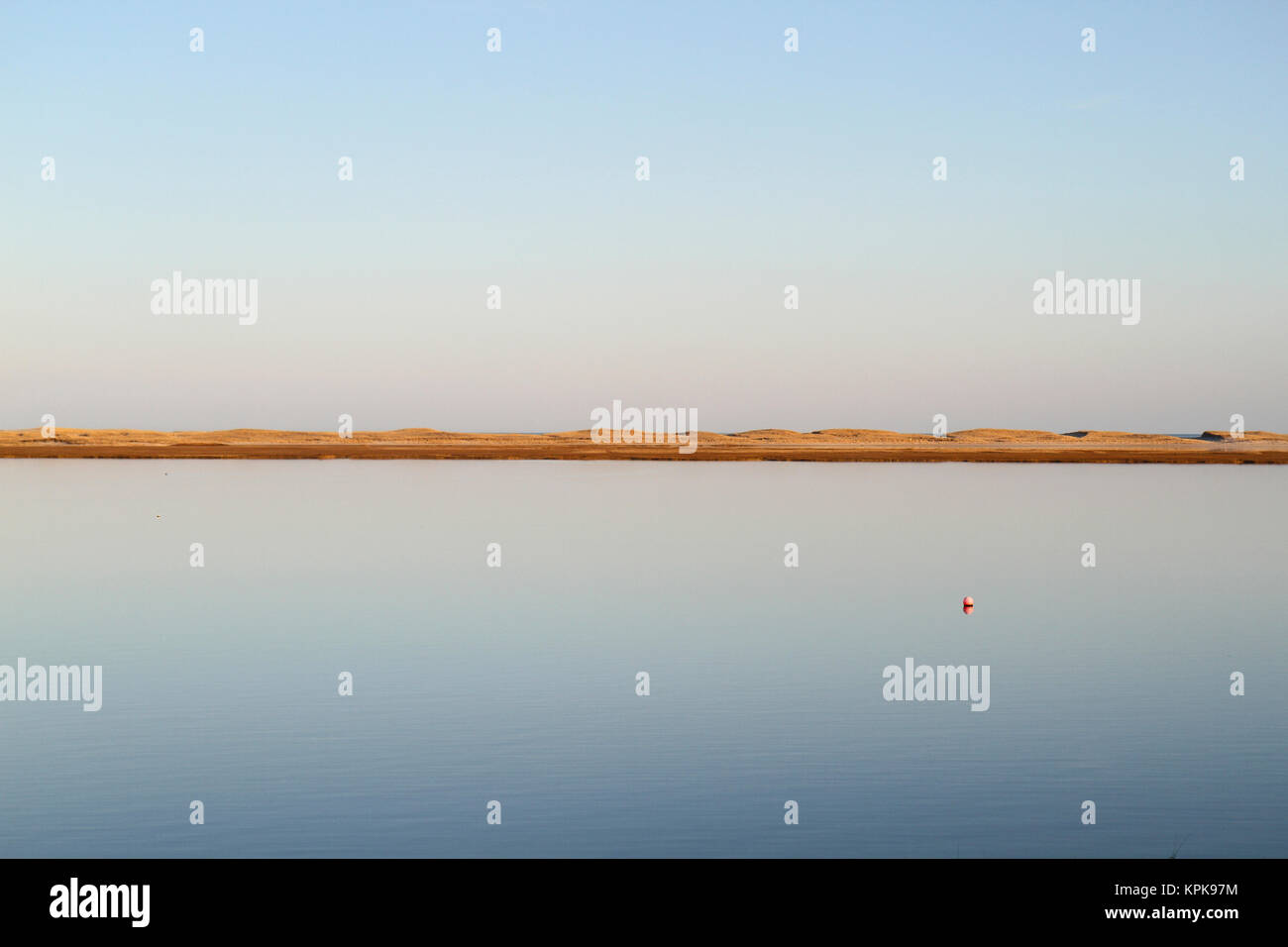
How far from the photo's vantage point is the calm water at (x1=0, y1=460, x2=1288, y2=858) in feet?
37.3

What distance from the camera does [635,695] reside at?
1655 cm

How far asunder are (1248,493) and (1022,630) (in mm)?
44099

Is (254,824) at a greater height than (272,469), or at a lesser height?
lesser

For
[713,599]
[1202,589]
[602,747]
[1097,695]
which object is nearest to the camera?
[602,747]

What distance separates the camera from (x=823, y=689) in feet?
55.5

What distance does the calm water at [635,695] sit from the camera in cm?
1138

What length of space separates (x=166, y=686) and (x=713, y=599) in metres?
11.1

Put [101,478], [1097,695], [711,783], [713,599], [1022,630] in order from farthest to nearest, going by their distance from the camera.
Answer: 1. [101,478]
2. [713,599]
3. [1022,630]
4. [1097,695]
5. [711,783]

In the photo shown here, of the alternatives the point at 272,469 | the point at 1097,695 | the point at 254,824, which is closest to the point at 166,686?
the point at 254,824

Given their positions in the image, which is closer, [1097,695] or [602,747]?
[602,747]

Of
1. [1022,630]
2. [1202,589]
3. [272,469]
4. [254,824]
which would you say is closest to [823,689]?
[1022,630]

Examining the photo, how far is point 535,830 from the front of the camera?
11133mm
